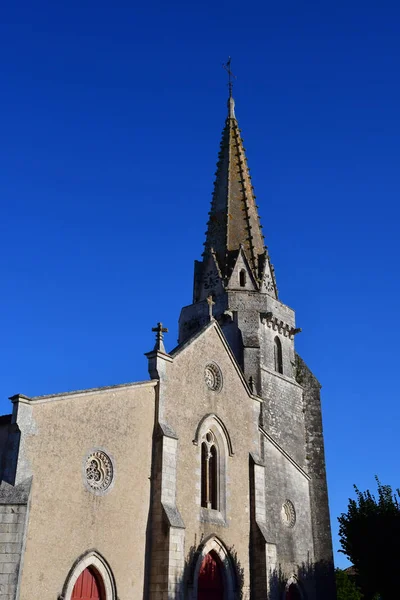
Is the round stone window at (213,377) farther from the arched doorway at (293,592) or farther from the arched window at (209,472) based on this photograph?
the arched doorway at (293,592)

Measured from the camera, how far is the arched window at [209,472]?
64.5 feet

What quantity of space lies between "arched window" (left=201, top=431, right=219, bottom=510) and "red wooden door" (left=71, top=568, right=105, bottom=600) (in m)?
4.76

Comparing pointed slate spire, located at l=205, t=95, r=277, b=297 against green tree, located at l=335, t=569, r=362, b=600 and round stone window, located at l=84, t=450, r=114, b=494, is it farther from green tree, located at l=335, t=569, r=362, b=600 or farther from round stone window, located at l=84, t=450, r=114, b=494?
green tree, located at l=335, t=569, r=362, b=600

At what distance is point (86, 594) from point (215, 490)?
19.9 feet

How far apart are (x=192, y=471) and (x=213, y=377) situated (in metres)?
3.61

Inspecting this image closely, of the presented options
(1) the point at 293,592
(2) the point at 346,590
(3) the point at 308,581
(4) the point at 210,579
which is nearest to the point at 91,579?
(4) the point at 210,579

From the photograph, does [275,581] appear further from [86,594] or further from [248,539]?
[86,594]

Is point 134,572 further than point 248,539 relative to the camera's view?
No

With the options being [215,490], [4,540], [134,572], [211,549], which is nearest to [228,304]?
[215,490]

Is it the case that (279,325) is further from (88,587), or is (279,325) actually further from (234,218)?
(88,587)

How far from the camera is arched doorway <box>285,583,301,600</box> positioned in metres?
21.9

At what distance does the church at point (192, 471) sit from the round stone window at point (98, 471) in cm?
4

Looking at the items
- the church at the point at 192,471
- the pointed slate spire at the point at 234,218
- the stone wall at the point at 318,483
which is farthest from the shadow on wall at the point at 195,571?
the pointed slate spire at the point at 234,218

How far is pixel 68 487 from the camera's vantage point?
49.5 ft
